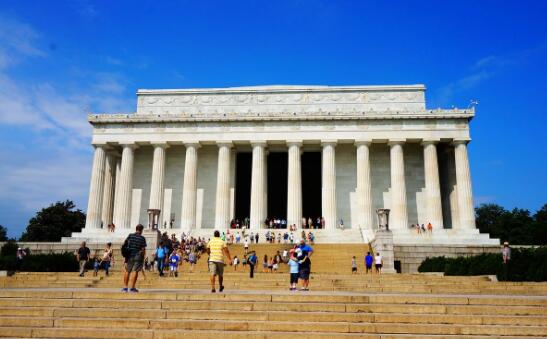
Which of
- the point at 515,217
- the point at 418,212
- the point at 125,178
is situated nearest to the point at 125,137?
the point at 125,178

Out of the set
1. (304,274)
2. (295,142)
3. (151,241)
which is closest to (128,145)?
(295,142)

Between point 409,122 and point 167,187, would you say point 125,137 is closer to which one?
point 167,187

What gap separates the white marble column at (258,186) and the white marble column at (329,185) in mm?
6297

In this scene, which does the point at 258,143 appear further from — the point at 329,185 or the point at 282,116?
the point at 329,185

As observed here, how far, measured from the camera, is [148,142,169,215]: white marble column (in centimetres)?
5063

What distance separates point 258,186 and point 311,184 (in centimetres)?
855

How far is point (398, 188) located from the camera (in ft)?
160

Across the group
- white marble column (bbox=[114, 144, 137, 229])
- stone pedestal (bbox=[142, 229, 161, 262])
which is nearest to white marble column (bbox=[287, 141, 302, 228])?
stone pedestal (bbox=[142, 229, 161, 262])

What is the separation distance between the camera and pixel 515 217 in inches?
3408

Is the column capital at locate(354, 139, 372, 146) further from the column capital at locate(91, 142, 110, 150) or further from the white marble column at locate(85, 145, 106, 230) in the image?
the white marble column at locate(85, 145, 106, 230)

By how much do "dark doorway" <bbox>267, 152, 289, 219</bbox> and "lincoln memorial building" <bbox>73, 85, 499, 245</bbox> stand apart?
12 cm

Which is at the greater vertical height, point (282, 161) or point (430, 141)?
point (430, 141)

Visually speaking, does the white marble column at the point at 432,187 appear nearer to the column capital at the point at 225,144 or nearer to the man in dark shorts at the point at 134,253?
the column capital at the point at 225,144

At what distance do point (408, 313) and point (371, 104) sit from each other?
4276cm
